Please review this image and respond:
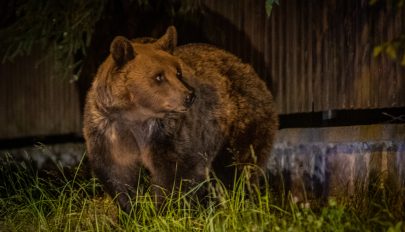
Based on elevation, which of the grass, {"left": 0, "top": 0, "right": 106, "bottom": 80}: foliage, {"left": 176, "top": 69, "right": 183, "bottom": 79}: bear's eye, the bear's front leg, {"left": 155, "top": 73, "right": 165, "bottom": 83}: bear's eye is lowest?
the grass

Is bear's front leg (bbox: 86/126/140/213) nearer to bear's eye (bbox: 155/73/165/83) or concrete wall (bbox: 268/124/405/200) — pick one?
bear's eye (bbox: 155/73/165/83)

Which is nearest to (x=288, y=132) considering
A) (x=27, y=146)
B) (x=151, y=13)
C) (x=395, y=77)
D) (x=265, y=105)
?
(x=265, y=105)

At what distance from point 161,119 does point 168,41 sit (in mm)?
738

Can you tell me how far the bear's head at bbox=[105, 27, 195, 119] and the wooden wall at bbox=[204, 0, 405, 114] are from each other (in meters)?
2.46

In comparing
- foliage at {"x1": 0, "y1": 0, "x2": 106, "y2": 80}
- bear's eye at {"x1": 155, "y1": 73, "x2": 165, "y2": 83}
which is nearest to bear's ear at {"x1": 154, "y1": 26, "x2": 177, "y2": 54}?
bear's eye at {"x1": 155, "y1": 73, "x2": 165, "y2": 83}

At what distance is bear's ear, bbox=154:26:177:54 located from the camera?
22.5 feet

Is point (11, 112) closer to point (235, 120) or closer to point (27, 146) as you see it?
point (27, 146)

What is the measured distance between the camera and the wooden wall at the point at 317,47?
26.1 ft

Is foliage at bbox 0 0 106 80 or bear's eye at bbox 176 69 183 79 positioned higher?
foliage at bbox 0 0 106 80

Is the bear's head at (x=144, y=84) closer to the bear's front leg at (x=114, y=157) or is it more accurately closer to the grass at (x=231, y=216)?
the bear's front leg at (x=114, y=157)

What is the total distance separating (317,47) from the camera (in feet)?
27.8

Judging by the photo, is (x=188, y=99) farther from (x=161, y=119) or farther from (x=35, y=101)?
(x=35, y=101)

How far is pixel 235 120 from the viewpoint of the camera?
24.8 feet

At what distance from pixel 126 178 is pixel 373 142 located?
8.80ft
